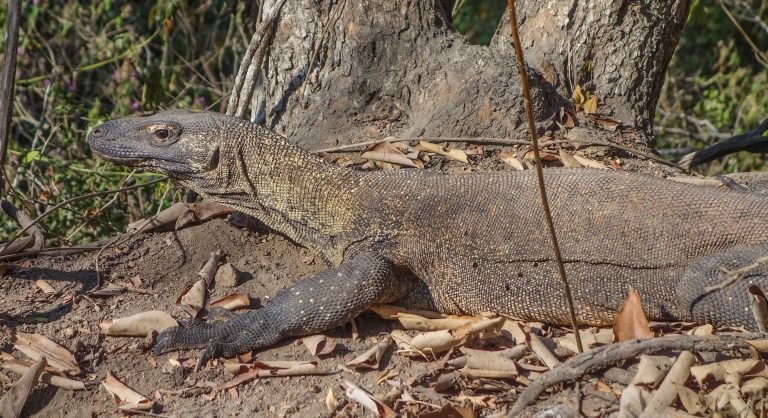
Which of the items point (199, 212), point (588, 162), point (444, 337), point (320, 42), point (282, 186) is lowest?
point (199, 212)

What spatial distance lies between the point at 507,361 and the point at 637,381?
0.62m

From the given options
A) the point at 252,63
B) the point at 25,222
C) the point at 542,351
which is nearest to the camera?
the point at 542,351

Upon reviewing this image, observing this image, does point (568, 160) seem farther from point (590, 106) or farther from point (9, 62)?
point (9, 62)

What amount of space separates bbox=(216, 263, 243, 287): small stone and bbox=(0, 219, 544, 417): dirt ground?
50mm

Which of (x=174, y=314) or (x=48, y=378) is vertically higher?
(x=174, y=314)

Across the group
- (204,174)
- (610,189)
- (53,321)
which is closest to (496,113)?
(610,189)

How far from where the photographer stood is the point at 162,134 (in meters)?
5.29

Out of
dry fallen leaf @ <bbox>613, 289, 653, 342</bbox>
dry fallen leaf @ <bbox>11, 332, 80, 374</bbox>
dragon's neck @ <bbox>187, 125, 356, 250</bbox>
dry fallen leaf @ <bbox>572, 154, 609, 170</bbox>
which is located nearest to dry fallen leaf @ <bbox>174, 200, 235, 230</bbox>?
dragon's neck @ <bbox>187, 125, 356, 250</bbox>

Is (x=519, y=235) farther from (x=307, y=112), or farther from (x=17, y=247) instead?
(x=17, y=247)

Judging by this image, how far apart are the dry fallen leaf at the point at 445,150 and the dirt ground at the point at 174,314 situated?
1.13 meters

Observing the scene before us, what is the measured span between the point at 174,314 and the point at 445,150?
7.06ft

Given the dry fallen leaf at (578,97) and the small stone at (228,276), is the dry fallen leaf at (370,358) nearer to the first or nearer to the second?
the small stone at (228,276)

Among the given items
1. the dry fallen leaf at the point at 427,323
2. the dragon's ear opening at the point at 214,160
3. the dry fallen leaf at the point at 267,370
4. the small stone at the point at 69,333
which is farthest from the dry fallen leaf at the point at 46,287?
the dry fallen leaf at the point at 427,323

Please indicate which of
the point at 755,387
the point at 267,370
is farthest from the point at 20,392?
the point at 755,387
